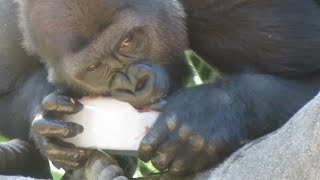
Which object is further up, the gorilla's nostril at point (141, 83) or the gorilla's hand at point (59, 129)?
the gorilla's nostril at point (141, 83)

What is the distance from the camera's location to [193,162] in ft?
4.88

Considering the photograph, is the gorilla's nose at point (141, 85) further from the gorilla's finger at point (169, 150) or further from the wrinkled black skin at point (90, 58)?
the gorilla's finger at point (169, 150)

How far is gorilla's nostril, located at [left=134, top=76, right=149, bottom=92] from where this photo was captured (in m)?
1.63

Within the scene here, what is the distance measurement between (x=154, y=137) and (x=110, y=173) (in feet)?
0.45

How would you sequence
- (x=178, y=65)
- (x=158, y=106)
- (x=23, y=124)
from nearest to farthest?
1. (x=158, y=106)
2. (x=178, y=65)
3. (x=23, y=124)

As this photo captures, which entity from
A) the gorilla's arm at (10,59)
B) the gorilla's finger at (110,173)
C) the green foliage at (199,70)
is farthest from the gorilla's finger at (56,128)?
the gorilla's arm at (10,59)

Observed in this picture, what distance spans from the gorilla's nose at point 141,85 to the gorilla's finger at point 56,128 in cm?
11

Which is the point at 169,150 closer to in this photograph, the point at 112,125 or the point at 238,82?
the point at 112,125

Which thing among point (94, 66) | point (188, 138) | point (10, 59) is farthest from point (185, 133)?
point (10, 59)

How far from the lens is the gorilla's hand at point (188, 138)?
58.6 inches

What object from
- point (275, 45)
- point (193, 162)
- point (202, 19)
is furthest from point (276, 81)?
point (193, 162)

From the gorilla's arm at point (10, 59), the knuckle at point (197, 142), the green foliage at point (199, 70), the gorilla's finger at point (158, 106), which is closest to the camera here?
the knuckle at point (197, 142)

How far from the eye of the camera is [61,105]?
1.67 metres

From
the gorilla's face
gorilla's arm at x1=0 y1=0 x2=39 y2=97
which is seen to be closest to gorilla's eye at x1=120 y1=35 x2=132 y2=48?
the gorilla's face
